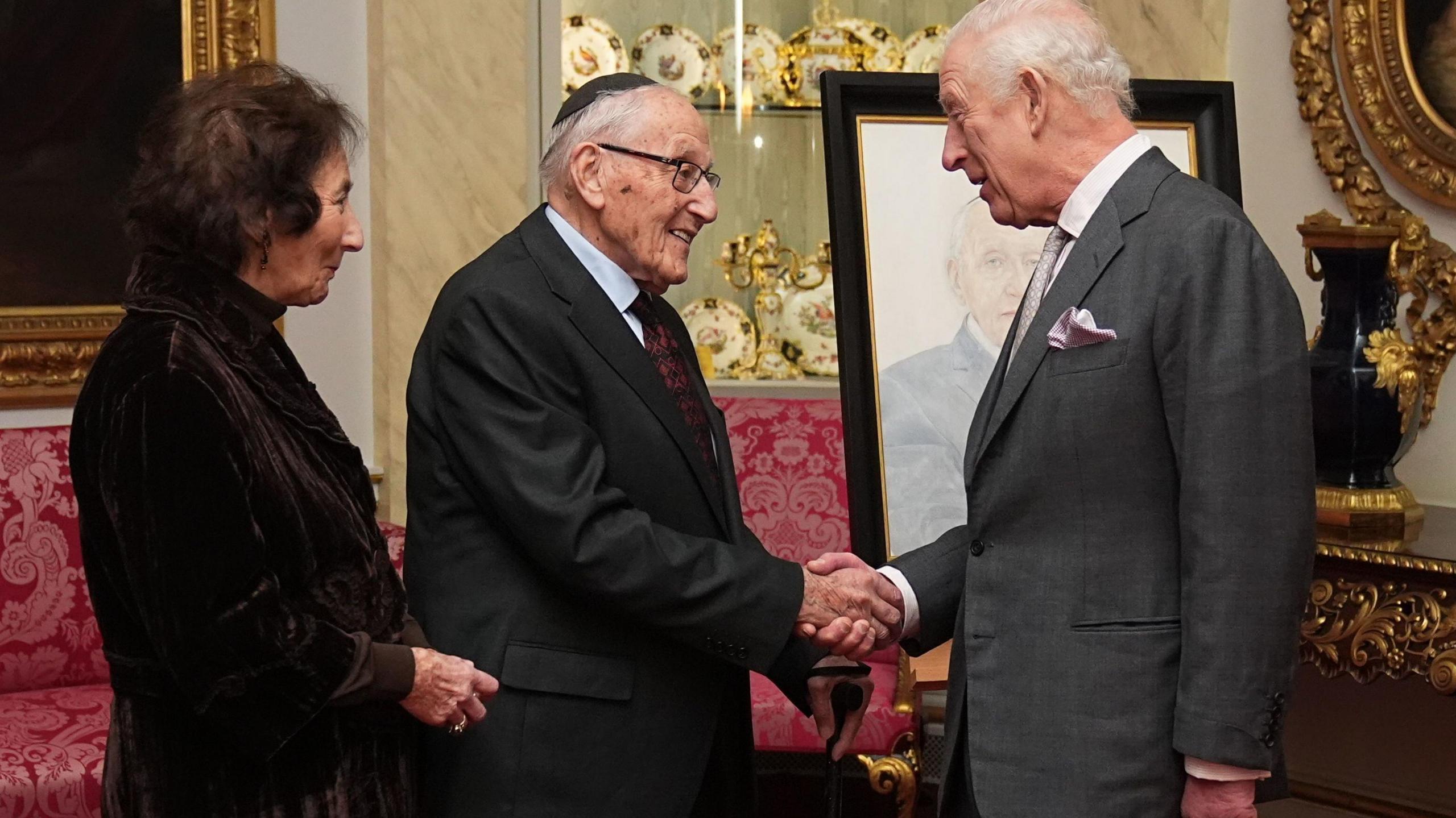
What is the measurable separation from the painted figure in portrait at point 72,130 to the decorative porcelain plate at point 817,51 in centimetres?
206

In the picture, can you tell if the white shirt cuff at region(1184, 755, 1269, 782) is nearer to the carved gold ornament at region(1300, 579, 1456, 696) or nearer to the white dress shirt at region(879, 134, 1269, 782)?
the white dress shirt at region(879, 134, 1269, 782)

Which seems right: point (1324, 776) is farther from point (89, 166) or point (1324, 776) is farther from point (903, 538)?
point (89, 166)

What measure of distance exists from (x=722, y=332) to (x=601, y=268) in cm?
284

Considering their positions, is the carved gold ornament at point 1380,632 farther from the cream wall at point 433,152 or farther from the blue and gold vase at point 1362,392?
the cream wall at point 433,152

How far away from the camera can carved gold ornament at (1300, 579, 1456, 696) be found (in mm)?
3285

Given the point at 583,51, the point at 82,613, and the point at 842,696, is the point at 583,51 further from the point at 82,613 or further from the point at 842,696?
the point at 842,696

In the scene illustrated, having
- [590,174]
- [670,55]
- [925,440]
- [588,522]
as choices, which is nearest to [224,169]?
[590,174]

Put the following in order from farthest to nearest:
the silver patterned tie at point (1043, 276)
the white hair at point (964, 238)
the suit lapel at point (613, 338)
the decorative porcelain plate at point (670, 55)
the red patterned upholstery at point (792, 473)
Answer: the decorative porcelain plate at point (670, 55)
the red patterned upholstery at point (792, 473)
the white hair at point (964, 238)
the suit lapel at point (613, 338)
the silver patterned tie at point (1043, 276)

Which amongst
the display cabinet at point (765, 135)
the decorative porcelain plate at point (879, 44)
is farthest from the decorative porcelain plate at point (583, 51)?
the decorative porcelain plate at point (879, 44)

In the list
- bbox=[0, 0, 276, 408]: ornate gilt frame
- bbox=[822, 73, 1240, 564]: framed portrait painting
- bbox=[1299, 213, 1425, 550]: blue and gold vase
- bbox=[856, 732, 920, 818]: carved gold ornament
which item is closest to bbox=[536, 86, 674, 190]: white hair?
bbox=[822, 73, 1240, 564]: framed portrait painting

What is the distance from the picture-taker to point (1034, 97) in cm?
217

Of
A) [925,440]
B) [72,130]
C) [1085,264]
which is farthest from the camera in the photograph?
[72,130]

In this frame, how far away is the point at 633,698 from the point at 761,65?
3.41 m

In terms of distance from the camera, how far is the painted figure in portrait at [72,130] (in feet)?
14.6
